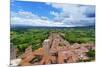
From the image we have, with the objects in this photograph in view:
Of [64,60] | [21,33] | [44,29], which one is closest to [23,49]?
[21,33]

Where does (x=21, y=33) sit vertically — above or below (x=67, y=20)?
below
